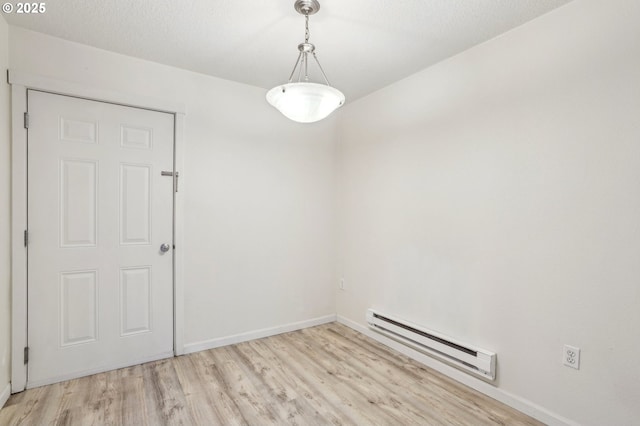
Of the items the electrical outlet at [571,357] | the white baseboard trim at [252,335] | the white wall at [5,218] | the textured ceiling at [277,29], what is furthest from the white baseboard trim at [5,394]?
the electrical outlet at [571,357]

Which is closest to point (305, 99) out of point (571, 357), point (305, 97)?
point (305, 97)

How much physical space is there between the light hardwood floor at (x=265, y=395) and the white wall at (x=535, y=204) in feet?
1.32

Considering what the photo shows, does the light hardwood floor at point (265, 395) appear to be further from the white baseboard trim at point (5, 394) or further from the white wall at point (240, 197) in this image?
the white wall at point (240, 197)

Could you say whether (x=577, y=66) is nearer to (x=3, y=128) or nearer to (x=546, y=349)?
(x=546, y=349)

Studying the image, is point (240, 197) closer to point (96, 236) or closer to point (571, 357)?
point (96, 236)

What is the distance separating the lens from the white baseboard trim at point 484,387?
1940 mm

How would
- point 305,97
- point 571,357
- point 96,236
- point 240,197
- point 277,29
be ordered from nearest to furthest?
point 305,97
point 571,357
point 277,29
point 96,236
point 240,197

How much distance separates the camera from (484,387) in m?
2.27

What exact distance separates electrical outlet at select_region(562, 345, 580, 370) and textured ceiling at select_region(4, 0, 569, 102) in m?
1.98

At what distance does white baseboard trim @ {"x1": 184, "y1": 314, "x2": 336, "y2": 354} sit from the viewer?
2898 mm

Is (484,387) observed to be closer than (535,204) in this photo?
No

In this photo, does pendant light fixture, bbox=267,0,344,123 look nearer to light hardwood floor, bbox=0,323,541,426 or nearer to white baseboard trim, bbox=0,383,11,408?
light hardwood floor, bbox=0,323,541,426

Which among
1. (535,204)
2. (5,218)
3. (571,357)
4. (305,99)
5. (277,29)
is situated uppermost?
(277,29)

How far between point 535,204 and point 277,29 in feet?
6.52
